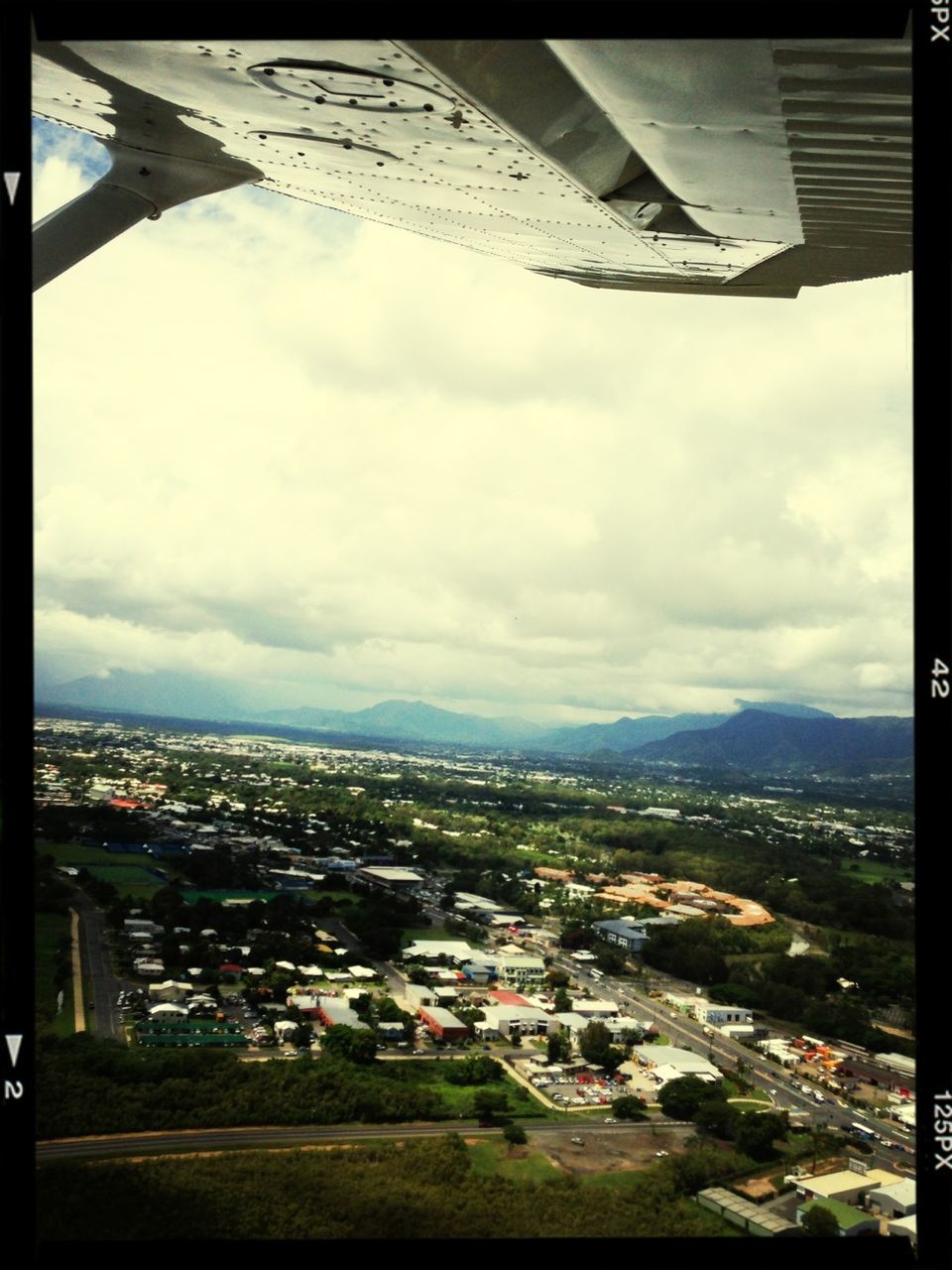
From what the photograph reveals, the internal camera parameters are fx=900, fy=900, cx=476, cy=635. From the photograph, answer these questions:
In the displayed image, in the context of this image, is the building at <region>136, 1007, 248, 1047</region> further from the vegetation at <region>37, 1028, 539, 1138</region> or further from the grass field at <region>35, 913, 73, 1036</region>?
the grass field at <region>35, 913, 73, 1036</region>

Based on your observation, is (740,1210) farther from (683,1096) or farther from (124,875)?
(124,875)

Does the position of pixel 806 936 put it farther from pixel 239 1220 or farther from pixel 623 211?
pixel 623 211

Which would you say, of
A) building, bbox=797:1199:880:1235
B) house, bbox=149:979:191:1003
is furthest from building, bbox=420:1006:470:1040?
building, bbox=797:1199:880:1235

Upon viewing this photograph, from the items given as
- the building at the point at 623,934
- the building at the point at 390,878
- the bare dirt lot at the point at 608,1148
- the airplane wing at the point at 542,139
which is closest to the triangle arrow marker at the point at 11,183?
the airplane wing at the point at 542,139

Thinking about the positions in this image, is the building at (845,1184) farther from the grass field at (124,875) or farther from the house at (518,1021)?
the grass field at (124,875)

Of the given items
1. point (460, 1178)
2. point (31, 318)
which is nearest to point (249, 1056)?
point (460, 1178)

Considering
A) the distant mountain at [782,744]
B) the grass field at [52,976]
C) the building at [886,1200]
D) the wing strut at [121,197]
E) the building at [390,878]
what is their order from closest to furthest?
1. the wing strut at [121,197]
2. the building at [886,1200]
3. the grass field at [52,976]
4. the building at [390,878]
5. the distant mountain at [782,744]
